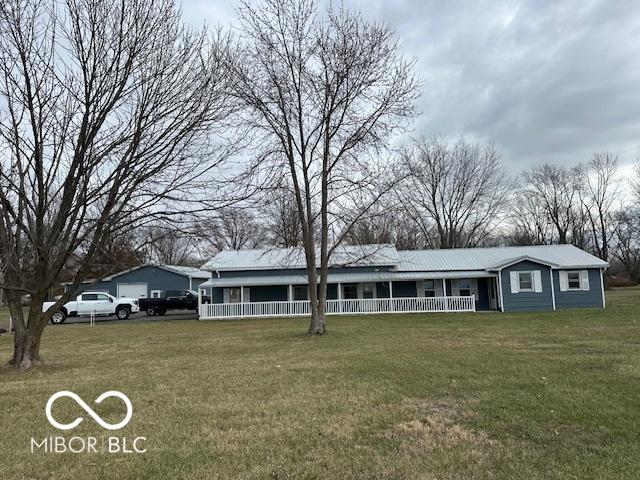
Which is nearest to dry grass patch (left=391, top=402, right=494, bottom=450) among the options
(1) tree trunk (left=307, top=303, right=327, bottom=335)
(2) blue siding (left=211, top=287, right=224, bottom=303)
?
(1) tree trunk (left=307, top=303, right=327, bottom=335)

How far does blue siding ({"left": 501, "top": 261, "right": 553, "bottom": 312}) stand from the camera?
26016mm

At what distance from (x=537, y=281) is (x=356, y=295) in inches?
392

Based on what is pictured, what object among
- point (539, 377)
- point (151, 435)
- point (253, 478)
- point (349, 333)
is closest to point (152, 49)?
point (151, 435)

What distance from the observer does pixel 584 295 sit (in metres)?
26.5

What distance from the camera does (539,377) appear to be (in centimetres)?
755

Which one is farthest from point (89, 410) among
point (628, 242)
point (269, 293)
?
point (628, 242)

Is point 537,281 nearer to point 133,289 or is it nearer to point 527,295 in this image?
point 527,295

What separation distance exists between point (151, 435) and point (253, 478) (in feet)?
5.31

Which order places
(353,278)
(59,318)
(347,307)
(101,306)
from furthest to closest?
1. (101,306)
2. (353,278)
3. (59,318)
4. (347,307)

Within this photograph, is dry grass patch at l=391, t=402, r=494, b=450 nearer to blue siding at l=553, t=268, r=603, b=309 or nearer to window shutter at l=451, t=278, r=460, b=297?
blue siding at l=553, t=268, r=603, b=309

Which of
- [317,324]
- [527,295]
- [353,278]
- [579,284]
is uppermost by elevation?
[353,278]

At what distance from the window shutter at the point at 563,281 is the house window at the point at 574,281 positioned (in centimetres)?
14

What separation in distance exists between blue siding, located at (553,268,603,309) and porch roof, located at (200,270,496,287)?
350cm

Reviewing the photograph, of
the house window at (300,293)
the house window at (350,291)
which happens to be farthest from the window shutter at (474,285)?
the house window at (300,293)
